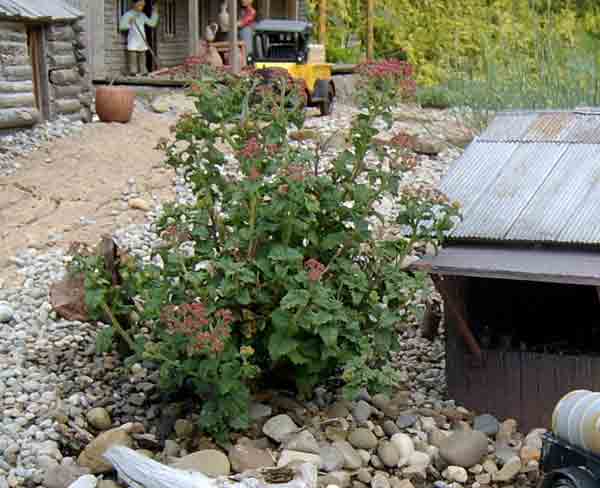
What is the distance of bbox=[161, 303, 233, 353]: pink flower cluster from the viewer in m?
4.82

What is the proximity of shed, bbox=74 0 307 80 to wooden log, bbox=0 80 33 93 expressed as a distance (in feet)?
7.81

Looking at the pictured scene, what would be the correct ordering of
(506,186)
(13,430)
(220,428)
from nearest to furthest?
(220,428) < (13,430) < (506,186)

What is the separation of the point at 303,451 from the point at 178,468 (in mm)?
656

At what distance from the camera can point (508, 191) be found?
6.06 m

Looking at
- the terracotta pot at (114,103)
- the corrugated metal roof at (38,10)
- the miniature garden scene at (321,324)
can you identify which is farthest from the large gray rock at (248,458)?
the terracotta pot at (114,103)

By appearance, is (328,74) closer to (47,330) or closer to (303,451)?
(47,330)

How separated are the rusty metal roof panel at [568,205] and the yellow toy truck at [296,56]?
8.26 m

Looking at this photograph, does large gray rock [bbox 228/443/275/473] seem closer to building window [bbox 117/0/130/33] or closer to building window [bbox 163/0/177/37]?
building window [bbox 117/0/130/33]

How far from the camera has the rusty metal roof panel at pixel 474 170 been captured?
6.12m

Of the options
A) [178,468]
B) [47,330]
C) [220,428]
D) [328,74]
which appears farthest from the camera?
[328,74]

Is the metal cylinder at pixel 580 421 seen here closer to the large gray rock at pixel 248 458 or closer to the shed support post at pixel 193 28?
the large gray rock at pixel 248 458

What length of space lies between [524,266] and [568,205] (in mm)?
670

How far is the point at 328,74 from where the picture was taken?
15.0m

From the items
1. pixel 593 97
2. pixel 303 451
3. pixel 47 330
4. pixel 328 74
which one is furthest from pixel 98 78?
pixel 303 451
